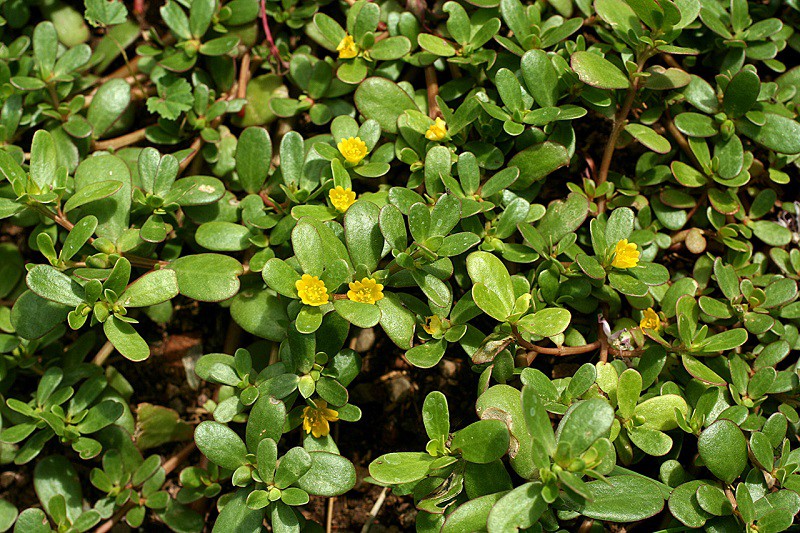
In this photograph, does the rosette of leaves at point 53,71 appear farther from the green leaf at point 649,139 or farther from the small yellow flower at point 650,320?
the small yellow flower at point 650,320

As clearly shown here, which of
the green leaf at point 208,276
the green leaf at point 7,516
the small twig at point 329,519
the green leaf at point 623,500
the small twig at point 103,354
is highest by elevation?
the green leaf at point 208,276

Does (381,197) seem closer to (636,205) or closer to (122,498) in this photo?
(636,205)

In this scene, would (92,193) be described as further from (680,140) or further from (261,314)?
(680,140)

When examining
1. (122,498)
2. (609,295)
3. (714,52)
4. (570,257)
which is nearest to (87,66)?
(122,498)

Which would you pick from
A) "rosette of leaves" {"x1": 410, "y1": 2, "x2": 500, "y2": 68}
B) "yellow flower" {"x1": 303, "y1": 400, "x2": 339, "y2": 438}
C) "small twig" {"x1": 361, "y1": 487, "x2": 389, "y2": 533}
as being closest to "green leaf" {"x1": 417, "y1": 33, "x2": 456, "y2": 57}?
"rosette of leaves" {"x1": 410, "y1": 2, "x2": 500, "y2": 68}

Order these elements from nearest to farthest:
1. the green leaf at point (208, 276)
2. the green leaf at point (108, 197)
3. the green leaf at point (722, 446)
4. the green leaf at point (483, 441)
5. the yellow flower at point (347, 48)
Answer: the green leaf at point (483, 441)
the green leaf at point (722, 446)
the green leaf at point (208, 276)
the green leaf at point (108, 197)
the yellow flower at point (347, 48)

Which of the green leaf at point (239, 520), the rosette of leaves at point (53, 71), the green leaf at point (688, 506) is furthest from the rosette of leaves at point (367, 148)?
the green leaf at point (688, 506)

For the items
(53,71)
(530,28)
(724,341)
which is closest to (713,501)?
(724,341)
